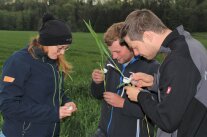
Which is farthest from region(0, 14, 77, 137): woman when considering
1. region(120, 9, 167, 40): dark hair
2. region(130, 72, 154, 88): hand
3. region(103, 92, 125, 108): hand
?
region(120, 9, 167, 40): dark hair

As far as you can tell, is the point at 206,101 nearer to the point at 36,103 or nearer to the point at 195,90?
the point at 195,90

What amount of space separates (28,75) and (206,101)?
1400 millimetres

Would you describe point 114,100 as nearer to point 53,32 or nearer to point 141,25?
point 53,32

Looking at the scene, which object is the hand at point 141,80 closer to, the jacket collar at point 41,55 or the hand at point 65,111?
the hand at point 65,111

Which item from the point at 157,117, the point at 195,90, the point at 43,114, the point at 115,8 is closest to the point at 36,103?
the point at 43,114

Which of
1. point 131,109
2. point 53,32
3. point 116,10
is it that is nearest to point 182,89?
point 131,109

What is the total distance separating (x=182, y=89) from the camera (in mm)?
2393

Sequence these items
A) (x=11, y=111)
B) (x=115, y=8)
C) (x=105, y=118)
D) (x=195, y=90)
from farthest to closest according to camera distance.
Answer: (x=115, y=8)
(x=105, y=118)
(x=11, y=111)
(x=195, y=90)

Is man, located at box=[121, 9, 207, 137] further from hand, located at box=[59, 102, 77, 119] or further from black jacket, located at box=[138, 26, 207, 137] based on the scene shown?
hand, located at box=[59, 102, 77, 119]

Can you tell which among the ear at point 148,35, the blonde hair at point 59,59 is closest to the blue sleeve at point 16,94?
the blonde hair at point 59,59

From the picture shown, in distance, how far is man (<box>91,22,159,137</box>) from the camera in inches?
135

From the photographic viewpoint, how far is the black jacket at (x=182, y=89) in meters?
2.39

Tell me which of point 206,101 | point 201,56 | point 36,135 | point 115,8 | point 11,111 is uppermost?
point 201,56

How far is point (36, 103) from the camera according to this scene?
3.31 metres
